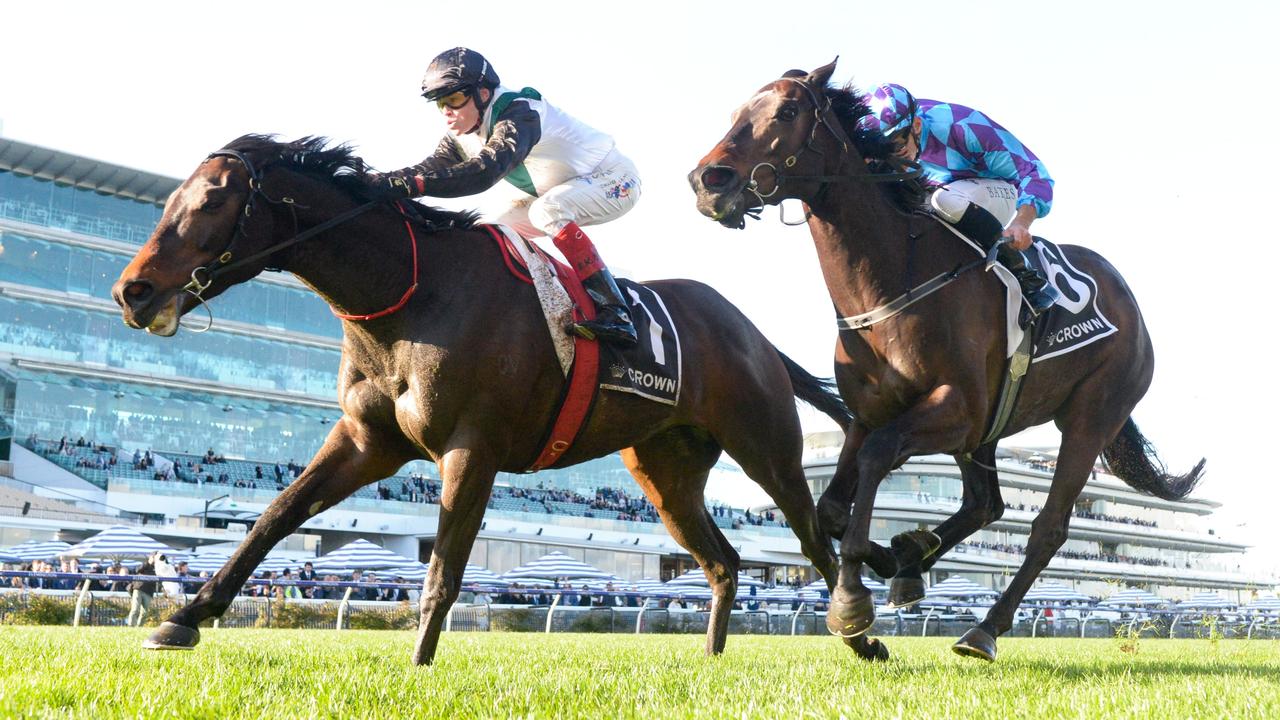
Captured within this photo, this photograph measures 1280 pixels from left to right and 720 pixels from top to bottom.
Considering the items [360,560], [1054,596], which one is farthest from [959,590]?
[360,560]

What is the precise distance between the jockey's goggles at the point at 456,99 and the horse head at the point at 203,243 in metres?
0.91

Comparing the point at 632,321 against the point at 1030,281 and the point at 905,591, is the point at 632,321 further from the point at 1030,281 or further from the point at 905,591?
the point at 1030,281

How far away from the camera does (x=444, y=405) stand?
5.09m

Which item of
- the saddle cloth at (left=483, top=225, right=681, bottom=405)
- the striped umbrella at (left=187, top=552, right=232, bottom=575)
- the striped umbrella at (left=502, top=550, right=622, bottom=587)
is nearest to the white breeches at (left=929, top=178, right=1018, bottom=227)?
the saddle cloth at (left=483, top=225, right=681, bottom=405)

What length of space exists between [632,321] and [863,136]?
146 centimetres

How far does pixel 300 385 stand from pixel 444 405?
55.7m

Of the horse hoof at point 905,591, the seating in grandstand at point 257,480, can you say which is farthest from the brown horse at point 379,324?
the seating in grandstand at point 257,480

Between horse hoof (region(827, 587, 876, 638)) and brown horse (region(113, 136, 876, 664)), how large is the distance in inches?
41.9

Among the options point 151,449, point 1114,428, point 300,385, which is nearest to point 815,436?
point 300,385

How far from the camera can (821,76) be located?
583 cm

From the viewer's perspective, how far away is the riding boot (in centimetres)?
574

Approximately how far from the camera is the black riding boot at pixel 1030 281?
588 cm

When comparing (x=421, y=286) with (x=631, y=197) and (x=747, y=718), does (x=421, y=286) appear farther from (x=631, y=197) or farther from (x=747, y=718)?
(x=747, y=718)

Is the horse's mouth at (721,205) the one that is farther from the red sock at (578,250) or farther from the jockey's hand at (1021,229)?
the jockey's hand at (1021,229)
